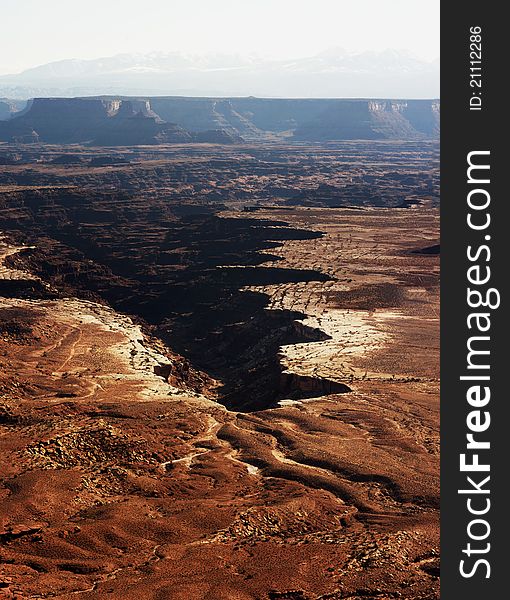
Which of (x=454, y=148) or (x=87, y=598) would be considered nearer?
(x=454, y=148)

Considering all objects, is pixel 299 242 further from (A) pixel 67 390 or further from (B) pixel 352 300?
(A) pixel 67 390

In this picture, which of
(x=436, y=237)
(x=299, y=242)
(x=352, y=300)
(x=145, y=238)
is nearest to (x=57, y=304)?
(x=352, y=300)

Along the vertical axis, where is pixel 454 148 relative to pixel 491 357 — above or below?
above

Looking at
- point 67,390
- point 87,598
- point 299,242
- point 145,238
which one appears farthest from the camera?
point 145,238

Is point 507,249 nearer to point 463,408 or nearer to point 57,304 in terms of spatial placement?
point 463,408

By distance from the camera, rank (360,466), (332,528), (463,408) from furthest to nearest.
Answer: (360,466), (332,528), (463,408)

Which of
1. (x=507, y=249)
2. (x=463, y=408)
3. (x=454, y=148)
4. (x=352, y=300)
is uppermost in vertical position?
(x=454, y=148)
